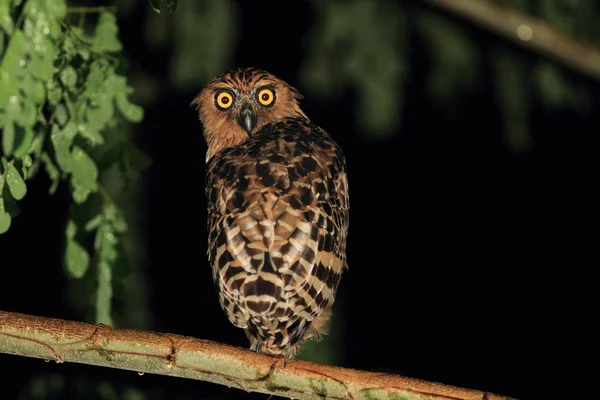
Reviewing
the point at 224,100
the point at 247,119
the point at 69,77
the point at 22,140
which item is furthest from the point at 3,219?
the point at 224,100

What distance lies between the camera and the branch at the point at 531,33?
296 centimetres

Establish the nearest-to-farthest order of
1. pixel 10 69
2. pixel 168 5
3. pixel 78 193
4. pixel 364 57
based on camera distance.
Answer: pixel 10 69 < pixel 168 5 < pixel 78 193 < pixel 364 57

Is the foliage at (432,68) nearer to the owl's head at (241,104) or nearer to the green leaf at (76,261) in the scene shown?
the owl's head at (241,104)

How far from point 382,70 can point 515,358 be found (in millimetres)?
4817

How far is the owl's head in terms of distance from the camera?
4.91 metres

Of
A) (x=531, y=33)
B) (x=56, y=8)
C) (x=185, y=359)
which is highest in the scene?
(x=531, y=33)

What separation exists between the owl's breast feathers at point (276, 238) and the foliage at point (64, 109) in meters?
0.48

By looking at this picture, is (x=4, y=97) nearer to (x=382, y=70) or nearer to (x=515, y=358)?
(x=382, y=70)

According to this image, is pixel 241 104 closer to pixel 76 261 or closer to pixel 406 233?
pixel 76 261

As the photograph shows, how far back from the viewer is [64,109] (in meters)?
3.49

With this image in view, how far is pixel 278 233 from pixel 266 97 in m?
1.34

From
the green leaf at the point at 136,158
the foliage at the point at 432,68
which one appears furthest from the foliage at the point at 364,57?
the green leaf at the point at 136,158

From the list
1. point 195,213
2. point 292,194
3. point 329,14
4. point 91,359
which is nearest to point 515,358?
point 195,213

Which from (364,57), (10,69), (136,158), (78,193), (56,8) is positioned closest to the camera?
(10,69)
